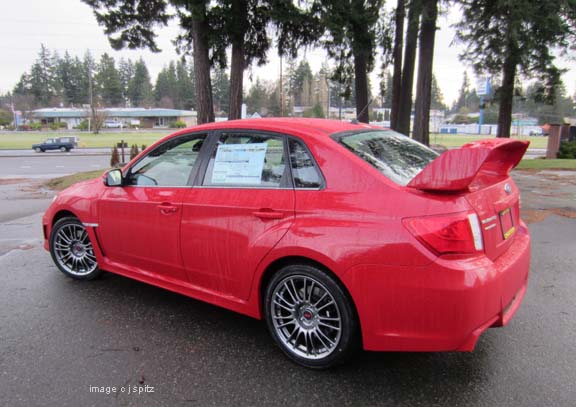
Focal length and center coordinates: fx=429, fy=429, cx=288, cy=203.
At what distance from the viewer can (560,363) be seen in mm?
2883

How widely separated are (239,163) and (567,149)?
22.3 metres

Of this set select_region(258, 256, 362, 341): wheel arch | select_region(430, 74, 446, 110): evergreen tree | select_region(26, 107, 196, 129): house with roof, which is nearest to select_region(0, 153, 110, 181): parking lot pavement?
select_region(258, 256, 362, 341): wheel arch

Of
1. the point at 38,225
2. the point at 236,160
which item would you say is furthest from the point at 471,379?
the point at 38,225

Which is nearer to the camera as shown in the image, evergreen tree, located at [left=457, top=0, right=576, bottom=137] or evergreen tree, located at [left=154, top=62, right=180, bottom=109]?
evergreen tree, located at [left=457, top=0, right=576, bottom=137]

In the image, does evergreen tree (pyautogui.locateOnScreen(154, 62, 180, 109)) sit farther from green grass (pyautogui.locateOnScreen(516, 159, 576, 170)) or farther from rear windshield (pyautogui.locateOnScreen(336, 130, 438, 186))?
rear windshield (pyautogui.locateOnScreen(336, 130, 438, 186))

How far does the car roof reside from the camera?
3045 millimetres

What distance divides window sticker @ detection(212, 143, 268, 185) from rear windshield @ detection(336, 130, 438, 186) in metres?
0.61

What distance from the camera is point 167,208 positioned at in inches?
136

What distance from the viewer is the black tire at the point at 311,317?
2.65 meters

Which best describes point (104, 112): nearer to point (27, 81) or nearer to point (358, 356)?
point (27, 81)

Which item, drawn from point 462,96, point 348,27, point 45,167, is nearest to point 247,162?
point 348,27

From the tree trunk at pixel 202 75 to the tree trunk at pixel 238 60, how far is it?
846 millimetres

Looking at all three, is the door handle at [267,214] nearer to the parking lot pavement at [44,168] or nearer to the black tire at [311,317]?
the black tire at [311,317]

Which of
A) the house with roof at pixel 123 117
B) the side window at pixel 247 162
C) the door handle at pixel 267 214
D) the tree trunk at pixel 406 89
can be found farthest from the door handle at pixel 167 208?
the house with roof at pixel 123 117
